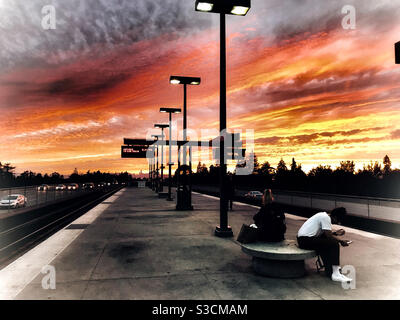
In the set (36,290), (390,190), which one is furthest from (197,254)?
(390,190)

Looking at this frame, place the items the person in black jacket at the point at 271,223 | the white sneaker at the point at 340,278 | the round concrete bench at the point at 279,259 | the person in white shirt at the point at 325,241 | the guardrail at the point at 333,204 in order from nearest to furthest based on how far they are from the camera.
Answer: the white sneaker at the point at 340,278
the round concrete bench at the point at 279,259
the person in white shirt at the point at 325,241
the person in black jacket at the point at 271,223
the guardrail at the point at 333,204

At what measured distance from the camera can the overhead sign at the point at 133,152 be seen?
148 ft

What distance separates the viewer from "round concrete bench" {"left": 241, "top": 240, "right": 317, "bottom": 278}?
5.57m

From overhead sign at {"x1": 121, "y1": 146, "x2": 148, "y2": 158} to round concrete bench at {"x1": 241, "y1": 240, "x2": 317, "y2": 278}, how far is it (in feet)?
131

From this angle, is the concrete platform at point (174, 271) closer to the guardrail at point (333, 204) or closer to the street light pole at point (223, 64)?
the street light pole at point (223, 64)

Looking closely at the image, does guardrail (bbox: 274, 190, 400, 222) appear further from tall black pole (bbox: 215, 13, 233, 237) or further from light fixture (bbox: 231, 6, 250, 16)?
light fixture (bbox: 231, 6, 250, 16)

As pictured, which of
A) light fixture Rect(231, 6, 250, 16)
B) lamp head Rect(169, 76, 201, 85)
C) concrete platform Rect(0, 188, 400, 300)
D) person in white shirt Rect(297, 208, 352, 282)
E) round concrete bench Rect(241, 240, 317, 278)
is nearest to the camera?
concrete platform Rect(0, 188, 400, 300)

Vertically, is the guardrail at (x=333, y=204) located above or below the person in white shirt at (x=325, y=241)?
below

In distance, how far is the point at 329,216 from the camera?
5.94 metres

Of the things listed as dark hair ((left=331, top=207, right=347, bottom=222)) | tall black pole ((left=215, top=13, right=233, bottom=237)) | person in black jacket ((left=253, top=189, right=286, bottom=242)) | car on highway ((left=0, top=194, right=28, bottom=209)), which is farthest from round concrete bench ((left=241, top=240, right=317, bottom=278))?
car on highway ((left=0, top=194, right=28, bottom=209))

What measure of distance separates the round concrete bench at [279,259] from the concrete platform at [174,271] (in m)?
0.15

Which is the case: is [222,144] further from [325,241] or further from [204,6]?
[325,241]

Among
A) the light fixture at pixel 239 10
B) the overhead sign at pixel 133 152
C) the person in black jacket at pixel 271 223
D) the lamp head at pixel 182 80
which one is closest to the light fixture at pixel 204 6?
the light fixture at pixel 239 10
